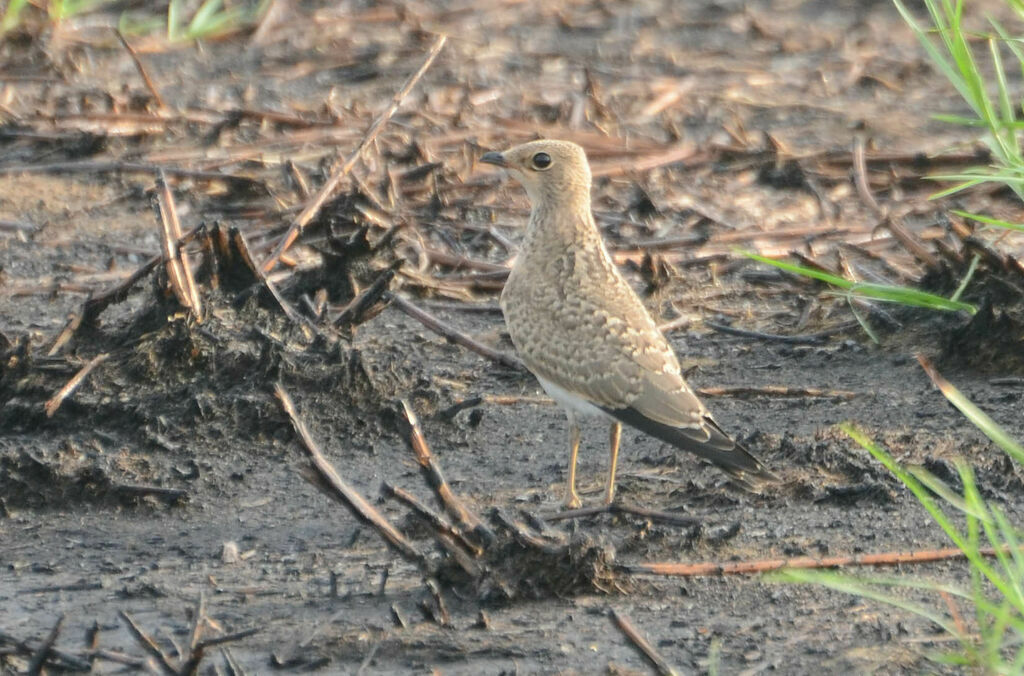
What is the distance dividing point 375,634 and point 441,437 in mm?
1753

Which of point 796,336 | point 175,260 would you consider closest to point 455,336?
point 175,260

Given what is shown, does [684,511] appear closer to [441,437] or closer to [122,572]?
[441,437]

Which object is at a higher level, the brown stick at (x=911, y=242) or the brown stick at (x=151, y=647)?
the brown stick at (x=151, y=647)

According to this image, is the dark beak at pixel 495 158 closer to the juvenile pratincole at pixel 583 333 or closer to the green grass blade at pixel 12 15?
the juvenile pratincole at pixel 583 333

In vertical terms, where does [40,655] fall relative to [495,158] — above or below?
below

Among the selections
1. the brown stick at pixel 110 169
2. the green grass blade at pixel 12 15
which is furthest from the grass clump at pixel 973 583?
the green grass blade at pixel 12 15

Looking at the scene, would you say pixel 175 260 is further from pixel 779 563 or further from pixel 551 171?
pixel 779 563

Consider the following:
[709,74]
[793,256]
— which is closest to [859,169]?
[793,256]

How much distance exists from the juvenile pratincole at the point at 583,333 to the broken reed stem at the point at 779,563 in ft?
1.51

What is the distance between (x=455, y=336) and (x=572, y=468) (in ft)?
3.98

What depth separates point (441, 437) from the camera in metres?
5.99

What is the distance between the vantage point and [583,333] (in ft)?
18.6

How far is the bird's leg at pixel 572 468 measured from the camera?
5.30 m

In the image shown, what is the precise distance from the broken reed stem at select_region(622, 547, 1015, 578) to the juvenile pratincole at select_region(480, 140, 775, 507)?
1.51 feet
